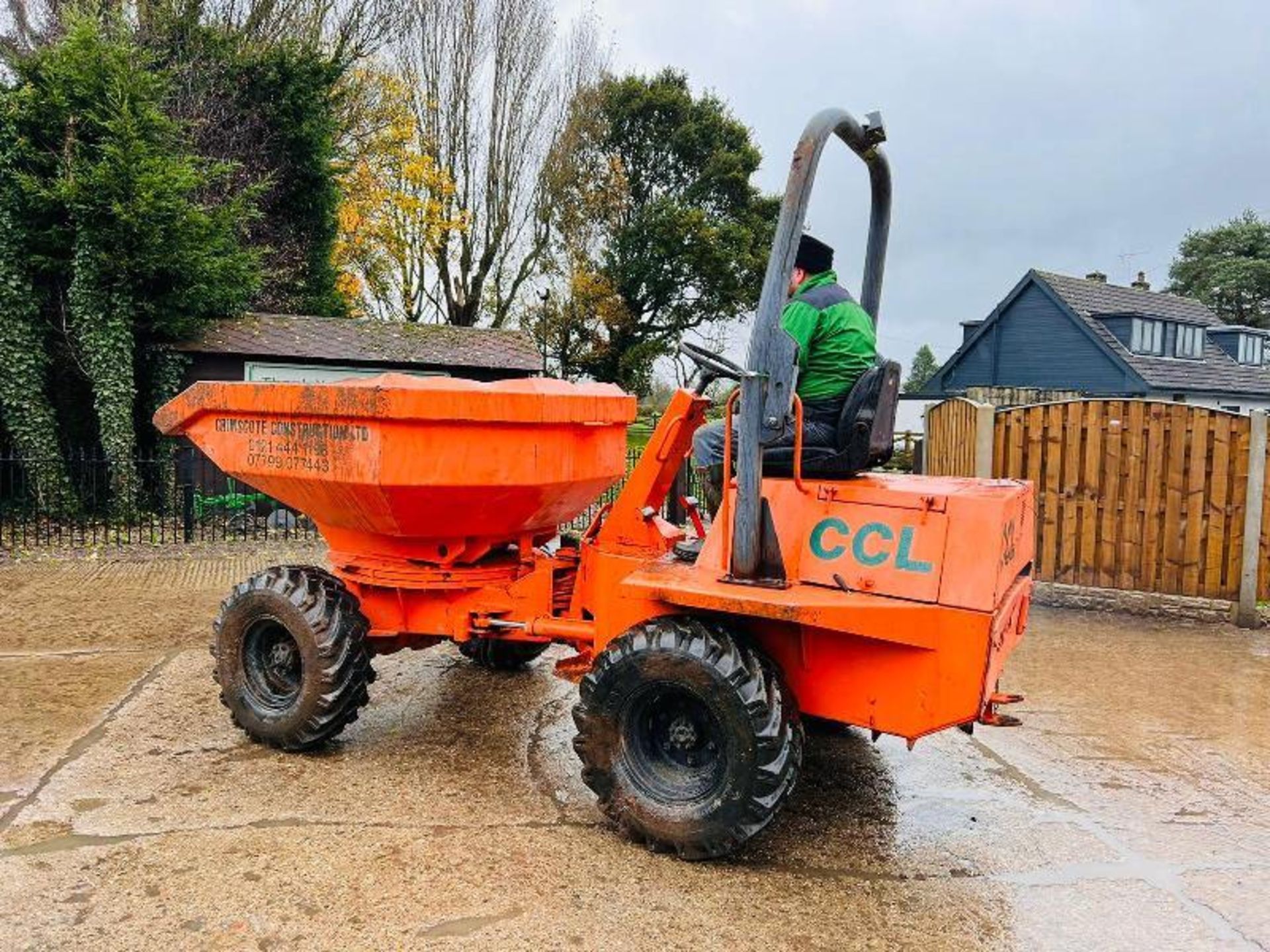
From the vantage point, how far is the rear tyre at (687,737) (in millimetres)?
3400

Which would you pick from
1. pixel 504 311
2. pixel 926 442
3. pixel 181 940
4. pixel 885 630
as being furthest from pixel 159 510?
pixel 504 311

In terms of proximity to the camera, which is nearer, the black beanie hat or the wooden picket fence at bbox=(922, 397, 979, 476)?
the black beanie hat

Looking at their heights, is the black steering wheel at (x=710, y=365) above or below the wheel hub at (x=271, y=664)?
above

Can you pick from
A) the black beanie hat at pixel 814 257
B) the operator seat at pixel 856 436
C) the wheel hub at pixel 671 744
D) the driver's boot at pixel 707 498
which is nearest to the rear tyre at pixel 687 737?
the wheel hub at pixel 671 744

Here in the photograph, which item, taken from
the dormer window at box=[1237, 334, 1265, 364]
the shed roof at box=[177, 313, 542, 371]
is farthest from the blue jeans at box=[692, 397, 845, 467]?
the dormer window at box=[1237, 334, 1265, 364]

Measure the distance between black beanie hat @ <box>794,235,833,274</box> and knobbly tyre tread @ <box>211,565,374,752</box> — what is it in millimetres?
2488

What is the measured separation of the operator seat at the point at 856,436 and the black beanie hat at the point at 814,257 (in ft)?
1.47

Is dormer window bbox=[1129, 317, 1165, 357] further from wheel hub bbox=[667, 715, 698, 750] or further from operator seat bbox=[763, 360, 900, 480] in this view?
wheel hub bbox=[667, 715, 698, 750]

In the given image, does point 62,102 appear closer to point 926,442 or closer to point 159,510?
point 159,510

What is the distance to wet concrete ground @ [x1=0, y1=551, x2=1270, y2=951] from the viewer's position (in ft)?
10.2

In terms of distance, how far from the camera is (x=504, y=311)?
83.3 ft

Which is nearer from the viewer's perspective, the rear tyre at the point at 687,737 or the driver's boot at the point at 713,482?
the rear tyre at the point at 687,737

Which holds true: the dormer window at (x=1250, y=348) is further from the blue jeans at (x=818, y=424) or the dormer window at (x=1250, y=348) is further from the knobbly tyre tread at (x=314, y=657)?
the knobbly tyre tread at (x=314, y=657)

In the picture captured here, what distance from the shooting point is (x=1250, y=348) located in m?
36.3
